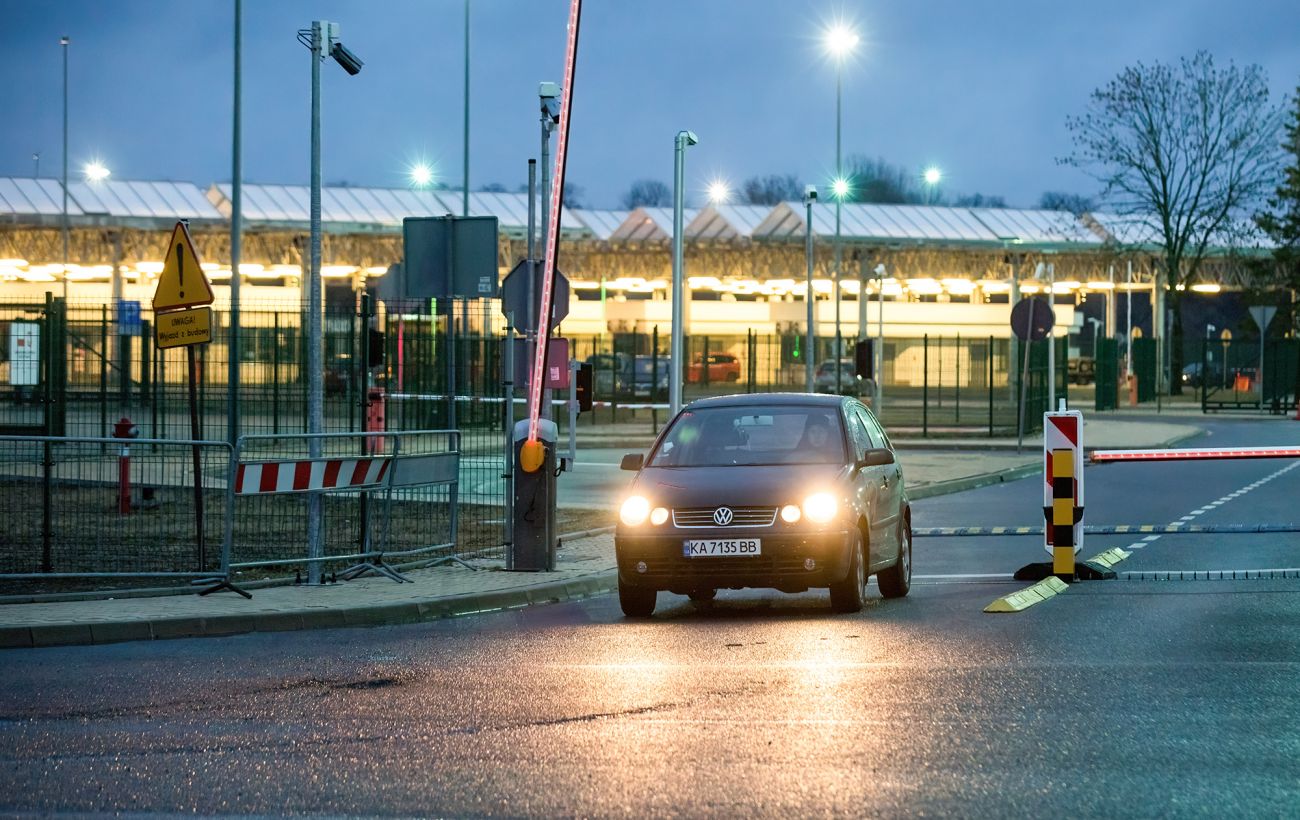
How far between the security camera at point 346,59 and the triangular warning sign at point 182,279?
195 cm

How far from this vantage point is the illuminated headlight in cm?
1305

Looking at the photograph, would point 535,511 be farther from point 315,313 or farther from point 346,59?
point 346,59

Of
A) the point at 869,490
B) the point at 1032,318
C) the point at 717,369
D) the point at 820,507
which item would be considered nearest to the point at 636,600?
the point at 820,507

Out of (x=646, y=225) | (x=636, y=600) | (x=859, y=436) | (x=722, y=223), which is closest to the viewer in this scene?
(x=636, y=600)

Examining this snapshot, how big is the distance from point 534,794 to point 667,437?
7215 millimetres

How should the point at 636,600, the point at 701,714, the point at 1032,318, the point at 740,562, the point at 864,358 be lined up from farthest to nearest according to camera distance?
the point at 864,358
the point at 1032,318
the point at 636,600
the point at 740,562
the point at 701,714

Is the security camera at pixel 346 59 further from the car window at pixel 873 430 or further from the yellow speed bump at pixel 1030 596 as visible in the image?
the yellow speed bump at pixel 1030 596

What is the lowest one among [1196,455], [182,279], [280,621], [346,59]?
[280,621]

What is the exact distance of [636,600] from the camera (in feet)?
43.8

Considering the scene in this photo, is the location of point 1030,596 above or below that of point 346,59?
below

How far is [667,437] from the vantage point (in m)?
14.1

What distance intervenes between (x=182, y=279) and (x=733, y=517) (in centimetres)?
531

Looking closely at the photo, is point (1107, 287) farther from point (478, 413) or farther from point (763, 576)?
point (763, 576)

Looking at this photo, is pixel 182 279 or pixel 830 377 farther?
pixel 830 377
